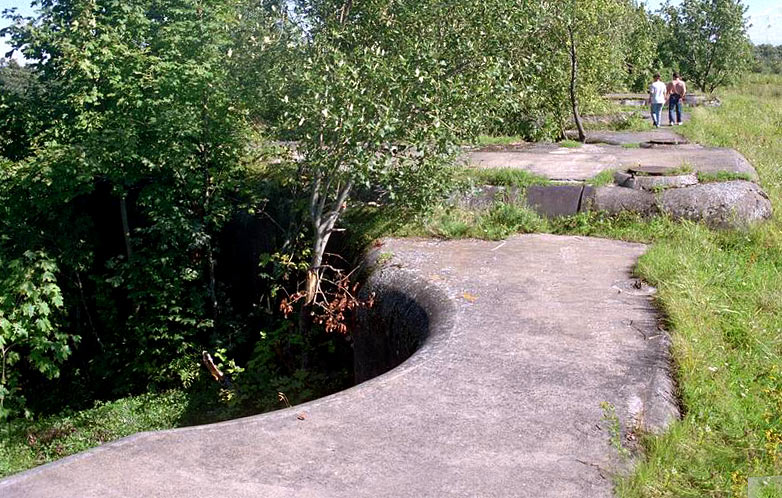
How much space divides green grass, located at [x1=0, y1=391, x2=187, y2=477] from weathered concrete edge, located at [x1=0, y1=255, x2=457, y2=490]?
296 cm

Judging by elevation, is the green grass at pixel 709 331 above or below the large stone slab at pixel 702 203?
below

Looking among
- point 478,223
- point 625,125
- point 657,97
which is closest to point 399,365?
point 478,223

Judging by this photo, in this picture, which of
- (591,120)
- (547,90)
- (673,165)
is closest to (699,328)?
(673,165)

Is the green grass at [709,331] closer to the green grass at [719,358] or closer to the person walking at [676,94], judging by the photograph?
the green grass at [719,358]

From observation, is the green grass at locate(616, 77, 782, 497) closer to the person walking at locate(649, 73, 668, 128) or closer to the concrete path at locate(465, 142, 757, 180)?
the concrete path at locate(465, 142, 757, 180)

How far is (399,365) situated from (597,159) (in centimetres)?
651

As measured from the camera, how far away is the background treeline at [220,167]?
7105 mm

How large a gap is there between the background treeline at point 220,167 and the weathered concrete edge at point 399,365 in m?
0.51

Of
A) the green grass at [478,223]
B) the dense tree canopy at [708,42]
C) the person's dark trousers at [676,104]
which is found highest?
the dense tree canopy at [708,42]

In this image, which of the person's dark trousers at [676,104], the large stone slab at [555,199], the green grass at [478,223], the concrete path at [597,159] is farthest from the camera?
the person's dark trousers at [676,104]

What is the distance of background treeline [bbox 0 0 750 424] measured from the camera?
23.3 feet

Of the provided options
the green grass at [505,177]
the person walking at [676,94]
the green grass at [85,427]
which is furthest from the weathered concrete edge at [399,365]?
the person walking at [676,94]

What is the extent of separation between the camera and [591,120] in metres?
16.1

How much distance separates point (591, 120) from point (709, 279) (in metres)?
10.9
